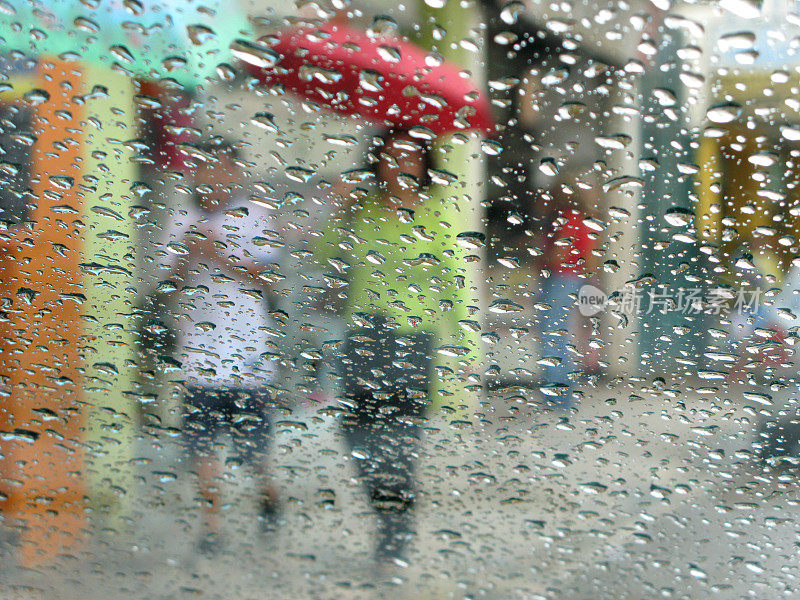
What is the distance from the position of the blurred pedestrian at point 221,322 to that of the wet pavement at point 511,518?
0.09 feet

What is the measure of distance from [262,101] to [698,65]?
440mm

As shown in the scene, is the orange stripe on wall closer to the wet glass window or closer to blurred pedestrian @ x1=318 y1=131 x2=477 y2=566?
the wet glass window

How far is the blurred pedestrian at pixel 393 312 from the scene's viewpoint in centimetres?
63

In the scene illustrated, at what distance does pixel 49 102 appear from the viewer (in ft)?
1.94

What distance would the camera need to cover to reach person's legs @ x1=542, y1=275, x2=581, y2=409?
65 cm

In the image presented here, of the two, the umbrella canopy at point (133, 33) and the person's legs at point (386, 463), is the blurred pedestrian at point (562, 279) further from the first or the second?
the umbrella canopy at point (133, 33)

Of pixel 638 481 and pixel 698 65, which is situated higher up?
pixel 698 65

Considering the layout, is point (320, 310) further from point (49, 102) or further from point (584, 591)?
point (584, 591)

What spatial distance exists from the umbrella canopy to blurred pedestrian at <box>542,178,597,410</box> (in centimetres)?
38

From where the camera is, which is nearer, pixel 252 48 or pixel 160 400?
pixel 252 48

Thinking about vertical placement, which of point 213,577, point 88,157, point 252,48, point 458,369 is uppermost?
point 252,48

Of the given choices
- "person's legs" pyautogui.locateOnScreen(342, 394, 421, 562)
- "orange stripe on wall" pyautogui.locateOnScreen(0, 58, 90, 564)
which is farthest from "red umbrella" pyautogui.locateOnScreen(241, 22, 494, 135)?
"person's legs" pyautogui.locateOnScreen(342, 394, 421, 562)

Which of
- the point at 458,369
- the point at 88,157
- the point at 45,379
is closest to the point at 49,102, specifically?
the point at 88,157

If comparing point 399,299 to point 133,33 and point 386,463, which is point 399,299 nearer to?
point 386,463
